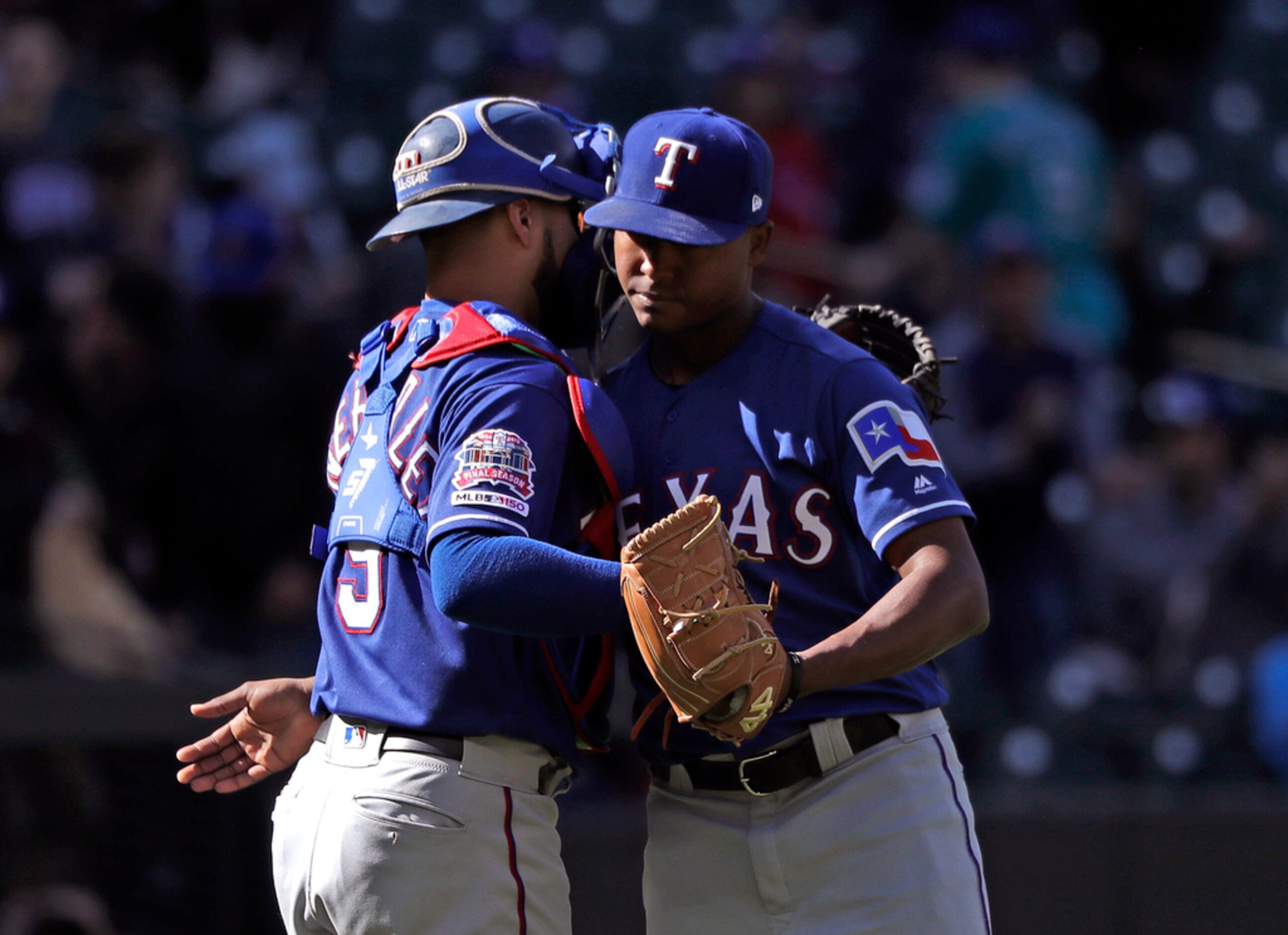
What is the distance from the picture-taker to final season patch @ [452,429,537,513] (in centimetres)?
224

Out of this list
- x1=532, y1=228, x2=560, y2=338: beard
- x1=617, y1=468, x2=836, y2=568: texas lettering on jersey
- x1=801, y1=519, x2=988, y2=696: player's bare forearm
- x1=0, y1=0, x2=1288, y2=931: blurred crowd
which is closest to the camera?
x1=801, y1=519, x2=988, y2=696: player's bare forearm

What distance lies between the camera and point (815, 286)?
650 cm

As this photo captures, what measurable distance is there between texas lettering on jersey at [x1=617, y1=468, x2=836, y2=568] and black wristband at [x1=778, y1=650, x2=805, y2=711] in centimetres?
27

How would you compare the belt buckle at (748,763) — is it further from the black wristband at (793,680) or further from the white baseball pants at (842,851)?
the black wristband at (793,680)

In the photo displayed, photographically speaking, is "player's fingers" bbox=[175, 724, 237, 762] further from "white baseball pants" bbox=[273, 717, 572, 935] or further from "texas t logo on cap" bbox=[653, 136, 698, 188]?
"texas t logo on cap" bbox=[653, 136, 698, 188]

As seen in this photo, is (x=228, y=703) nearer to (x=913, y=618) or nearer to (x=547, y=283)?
(x=547, y=283)

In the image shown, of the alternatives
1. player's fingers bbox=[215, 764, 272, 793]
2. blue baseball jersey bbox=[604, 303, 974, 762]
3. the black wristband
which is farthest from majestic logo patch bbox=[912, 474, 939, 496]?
player's fingers bbox=[215, 764, 272, 793]

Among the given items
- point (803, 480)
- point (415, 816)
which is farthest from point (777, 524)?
point (415, 816)

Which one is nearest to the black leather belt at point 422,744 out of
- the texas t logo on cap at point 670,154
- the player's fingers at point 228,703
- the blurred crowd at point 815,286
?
the player's fingers at point 228,703

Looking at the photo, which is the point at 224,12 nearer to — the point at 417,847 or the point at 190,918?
the point at 190,918

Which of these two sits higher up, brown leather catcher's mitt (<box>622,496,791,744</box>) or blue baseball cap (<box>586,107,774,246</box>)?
blue baseball cap (<box>586,107,774,246</box>)

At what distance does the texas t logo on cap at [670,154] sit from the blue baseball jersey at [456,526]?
32cm

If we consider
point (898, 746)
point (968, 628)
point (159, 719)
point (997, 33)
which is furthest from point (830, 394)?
point (997, 33)

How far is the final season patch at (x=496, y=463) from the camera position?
2242mm
